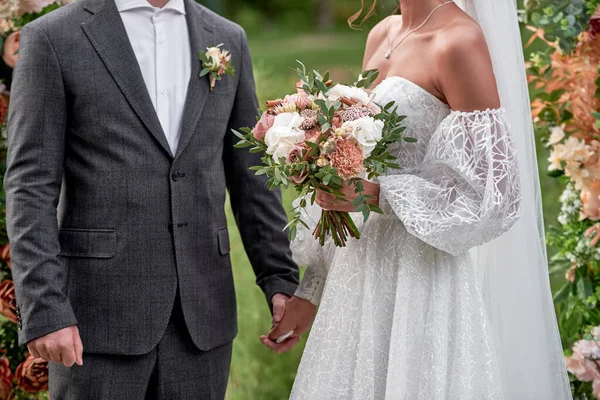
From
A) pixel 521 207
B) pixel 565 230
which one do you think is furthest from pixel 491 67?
pixel 565 230

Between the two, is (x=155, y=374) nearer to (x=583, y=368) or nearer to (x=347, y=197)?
(x=347, y=197)

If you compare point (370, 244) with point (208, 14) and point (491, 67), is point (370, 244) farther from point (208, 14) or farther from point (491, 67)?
point (208, 14)

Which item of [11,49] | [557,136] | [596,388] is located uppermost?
[11,49]

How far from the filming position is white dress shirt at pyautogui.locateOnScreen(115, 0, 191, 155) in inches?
94.7

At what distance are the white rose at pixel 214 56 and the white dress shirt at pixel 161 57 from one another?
0.08 metres

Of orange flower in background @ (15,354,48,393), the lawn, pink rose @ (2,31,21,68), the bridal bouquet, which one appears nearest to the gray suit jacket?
the bridal bouquet

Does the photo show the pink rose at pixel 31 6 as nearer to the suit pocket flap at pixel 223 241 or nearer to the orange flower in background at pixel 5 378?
the suit pocket flap at pixel 223 241

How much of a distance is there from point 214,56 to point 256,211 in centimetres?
53

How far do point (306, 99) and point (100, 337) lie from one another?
0.88 m

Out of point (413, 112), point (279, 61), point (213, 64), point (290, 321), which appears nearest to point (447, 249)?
point (413, 112)

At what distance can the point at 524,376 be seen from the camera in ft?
7.77

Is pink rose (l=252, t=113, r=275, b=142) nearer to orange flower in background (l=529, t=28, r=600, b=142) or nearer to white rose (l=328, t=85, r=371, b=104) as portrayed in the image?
white rose (l=328, t=85, r=371, b=104)

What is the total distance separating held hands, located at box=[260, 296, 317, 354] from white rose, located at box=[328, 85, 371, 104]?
28.0 inches

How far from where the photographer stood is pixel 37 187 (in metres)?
2.26
